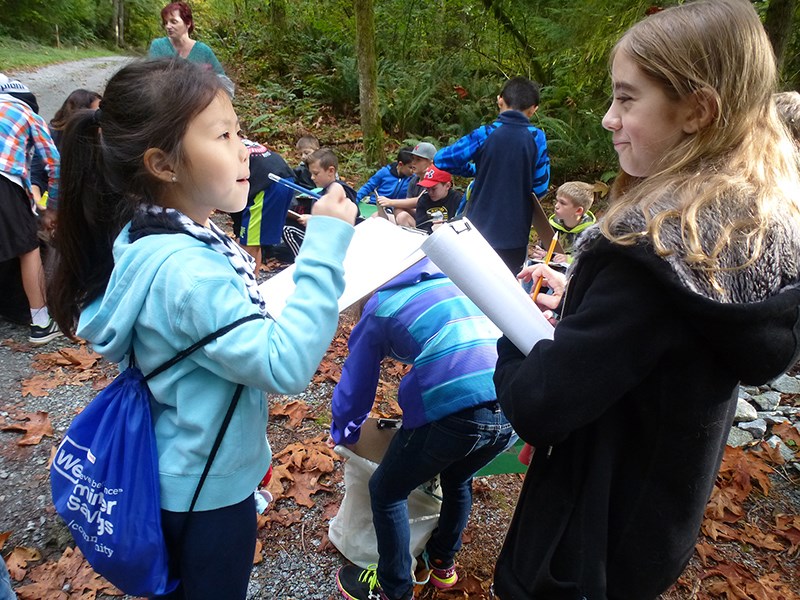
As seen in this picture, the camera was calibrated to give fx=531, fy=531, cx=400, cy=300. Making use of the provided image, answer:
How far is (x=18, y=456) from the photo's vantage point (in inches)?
124

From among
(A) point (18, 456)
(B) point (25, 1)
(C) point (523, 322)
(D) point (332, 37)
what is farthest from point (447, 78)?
(B) point (25, 1)

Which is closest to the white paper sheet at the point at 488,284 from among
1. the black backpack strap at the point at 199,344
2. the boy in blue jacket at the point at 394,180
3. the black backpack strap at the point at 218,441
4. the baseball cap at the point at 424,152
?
the black backpack strap at the point at 199,344

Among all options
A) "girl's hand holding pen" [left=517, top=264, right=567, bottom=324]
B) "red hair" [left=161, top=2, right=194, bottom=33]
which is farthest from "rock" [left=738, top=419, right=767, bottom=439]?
"red hair" [left=161, top=2, right=194, bottom=33]

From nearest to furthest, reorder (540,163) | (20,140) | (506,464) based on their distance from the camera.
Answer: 1. (506,464)
2. (20,140)
3. (540,163)

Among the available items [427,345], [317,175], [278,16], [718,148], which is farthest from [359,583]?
[278,16]

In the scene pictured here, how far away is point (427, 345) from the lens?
185 centimetres

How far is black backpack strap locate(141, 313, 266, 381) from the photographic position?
1.20 meters

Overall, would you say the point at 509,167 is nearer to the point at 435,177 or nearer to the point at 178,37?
the point at 435,177

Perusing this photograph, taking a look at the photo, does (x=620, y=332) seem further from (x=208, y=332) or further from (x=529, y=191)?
(x=529, y=191)

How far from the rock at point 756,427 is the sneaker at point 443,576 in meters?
2.85

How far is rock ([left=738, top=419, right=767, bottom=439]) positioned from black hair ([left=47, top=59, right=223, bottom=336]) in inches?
174

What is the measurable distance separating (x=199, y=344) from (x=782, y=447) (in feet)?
14.2

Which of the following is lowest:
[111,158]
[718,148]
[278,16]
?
[278,16]

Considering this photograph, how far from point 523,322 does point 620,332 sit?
289 millimetres
